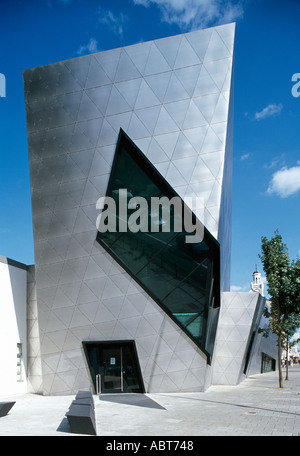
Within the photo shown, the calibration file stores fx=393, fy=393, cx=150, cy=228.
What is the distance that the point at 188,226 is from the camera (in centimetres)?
1803

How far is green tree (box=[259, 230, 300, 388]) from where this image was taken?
2134cm

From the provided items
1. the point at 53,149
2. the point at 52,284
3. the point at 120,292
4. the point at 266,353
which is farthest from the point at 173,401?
the point at 266,353

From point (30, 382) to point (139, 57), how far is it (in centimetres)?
1769

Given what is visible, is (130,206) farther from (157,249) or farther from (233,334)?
(233,334)

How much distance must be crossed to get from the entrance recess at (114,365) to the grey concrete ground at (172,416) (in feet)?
4.32

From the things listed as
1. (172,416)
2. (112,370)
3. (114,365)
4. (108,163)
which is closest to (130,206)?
(108,163)

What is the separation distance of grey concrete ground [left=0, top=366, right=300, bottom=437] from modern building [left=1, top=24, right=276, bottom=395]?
220 centimetres

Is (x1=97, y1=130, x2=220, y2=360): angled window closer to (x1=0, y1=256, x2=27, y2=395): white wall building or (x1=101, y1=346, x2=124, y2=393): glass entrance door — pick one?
(x1=101, y1=346, x2=124, y2=393): glass entrance door

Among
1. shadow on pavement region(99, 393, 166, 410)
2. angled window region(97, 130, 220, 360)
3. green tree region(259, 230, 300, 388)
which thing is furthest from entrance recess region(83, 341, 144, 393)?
green tree region(259, 230, 300, 388)

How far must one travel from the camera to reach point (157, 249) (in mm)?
18375

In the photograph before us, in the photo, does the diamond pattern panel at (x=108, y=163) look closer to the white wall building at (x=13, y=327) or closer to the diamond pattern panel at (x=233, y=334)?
the white wall building at (x=13, y=327)

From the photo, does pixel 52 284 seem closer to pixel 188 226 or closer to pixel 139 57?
pixel 188 226

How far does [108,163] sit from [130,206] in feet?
7.41
